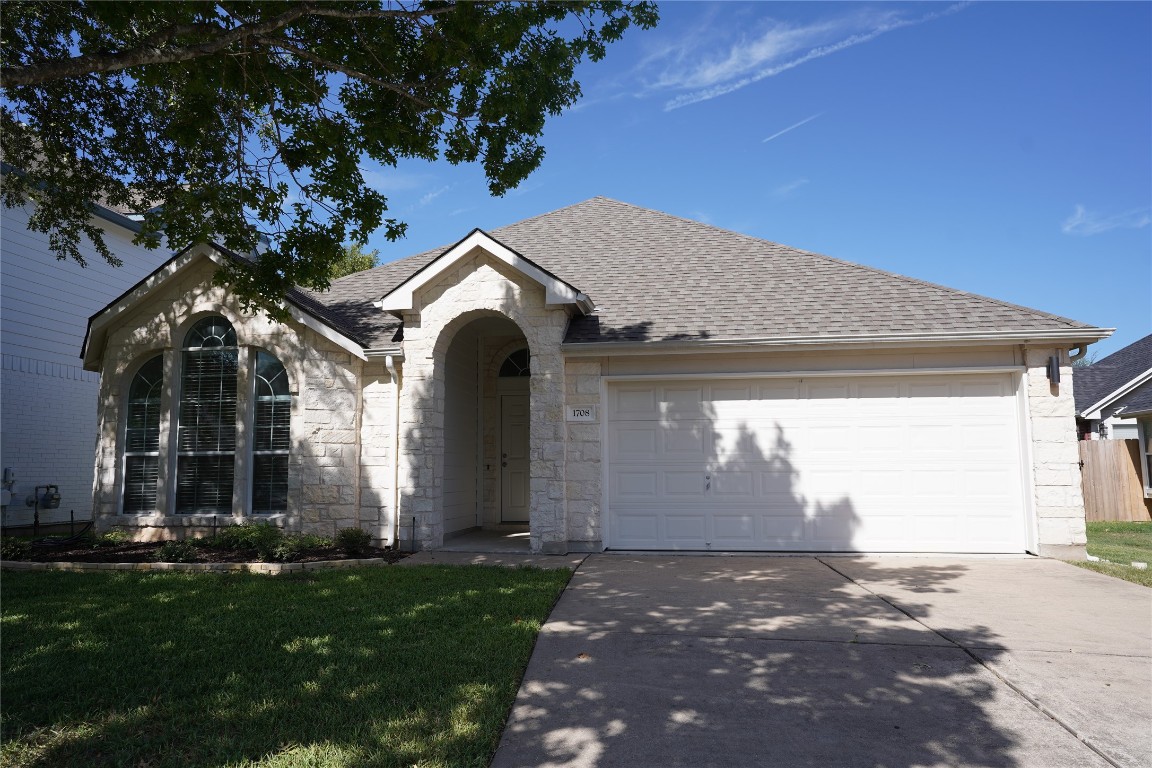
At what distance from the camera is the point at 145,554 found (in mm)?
9703

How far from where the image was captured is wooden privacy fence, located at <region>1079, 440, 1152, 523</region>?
17.2m

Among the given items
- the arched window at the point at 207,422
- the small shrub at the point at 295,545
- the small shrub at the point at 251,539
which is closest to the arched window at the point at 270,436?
the arched window at the point at 207,422

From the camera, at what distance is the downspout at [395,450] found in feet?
33.8

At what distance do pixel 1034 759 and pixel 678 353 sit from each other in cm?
692

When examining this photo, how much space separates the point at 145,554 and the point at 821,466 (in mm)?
9627

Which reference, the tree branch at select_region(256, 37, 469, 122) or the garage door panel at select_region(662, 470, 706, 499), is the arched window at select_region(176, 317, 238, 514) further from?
the garage door panel at select_region(662, 470, 706, 499)

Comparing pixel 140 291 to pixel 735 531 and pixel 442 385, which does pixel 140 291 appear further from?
pixel 735 531

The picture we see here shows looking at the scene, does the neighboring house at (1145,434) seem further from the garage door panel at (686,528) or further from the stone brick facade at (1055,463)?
the garage door panel at (686,528)

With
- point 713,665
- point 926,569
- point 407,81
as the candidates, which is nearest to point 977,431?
point 926,569

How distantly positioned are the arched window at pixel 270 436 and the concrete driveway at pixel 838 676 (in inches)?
216

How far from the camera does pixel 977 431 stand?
990cm

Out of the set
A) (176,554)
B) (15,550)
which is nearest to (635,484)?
(176,554)

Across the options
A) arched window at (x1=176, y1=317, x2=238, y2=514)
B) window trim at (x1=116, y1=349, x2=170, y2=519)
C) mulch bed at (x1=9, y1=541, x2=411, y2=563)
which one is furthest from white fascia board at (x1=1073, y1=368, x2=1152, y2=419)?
window trim at (x1=116, y1=349, x2=170, y2=519)

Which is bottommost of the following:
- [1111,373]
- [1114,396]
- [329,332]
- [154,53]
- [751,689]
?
[751,689]
